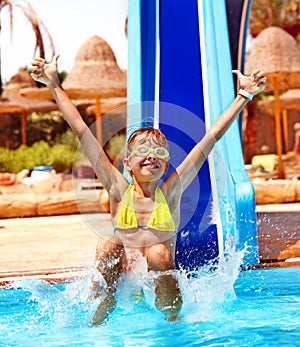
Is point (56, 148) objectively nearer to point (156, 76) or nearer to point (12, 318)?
point (156, 76)

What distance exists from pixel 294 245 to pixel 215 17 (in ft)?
6.79

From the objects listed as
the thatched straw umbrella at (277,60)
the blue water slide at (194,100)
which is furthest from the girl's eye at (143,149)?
the thatched straw umbrella at (277,60)

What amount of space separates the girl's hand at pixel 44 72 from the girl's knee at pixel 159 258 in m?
0.92

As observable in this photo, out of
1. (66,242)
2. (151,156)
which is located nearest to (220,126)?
(151,156)

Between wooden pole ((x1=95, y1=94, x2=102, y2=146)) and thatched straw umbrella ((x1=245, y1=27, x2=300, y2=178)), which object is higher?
thatched straw umbrella ((x1=245, y1=27, x2=300, y2=178))

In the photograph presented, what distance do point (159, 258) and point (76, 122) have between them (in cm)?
75

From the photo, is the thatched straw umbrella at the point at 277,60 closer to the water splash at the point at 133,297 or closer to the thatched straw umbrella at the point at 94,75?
the thatched straw umbrella at the point at 94,75

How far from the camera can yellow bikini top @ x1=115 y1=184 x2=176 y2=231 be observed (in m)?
3.22

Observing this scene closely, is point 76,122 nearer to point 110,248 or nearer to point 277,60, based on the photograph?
point 110,248

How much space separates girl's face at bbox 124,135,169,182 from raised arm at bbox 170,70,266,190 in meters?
0.14

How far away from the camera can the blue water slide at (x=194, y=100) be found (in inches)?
195

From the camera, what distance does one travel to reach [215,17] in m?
5.80

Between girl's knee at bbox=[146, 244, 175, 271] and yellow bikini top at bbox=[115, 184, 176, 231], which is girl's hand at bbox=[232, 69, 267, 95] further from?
girl's knee at bbox=[146, 244, 175, 271]

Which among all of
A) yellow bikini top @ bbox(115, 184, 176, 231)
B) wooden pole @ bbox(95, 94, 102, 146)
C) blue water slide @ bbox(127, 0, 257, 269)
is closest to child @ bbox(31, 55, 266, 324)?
yellow bikini top @ bbox(115, 184, 176, 231)
